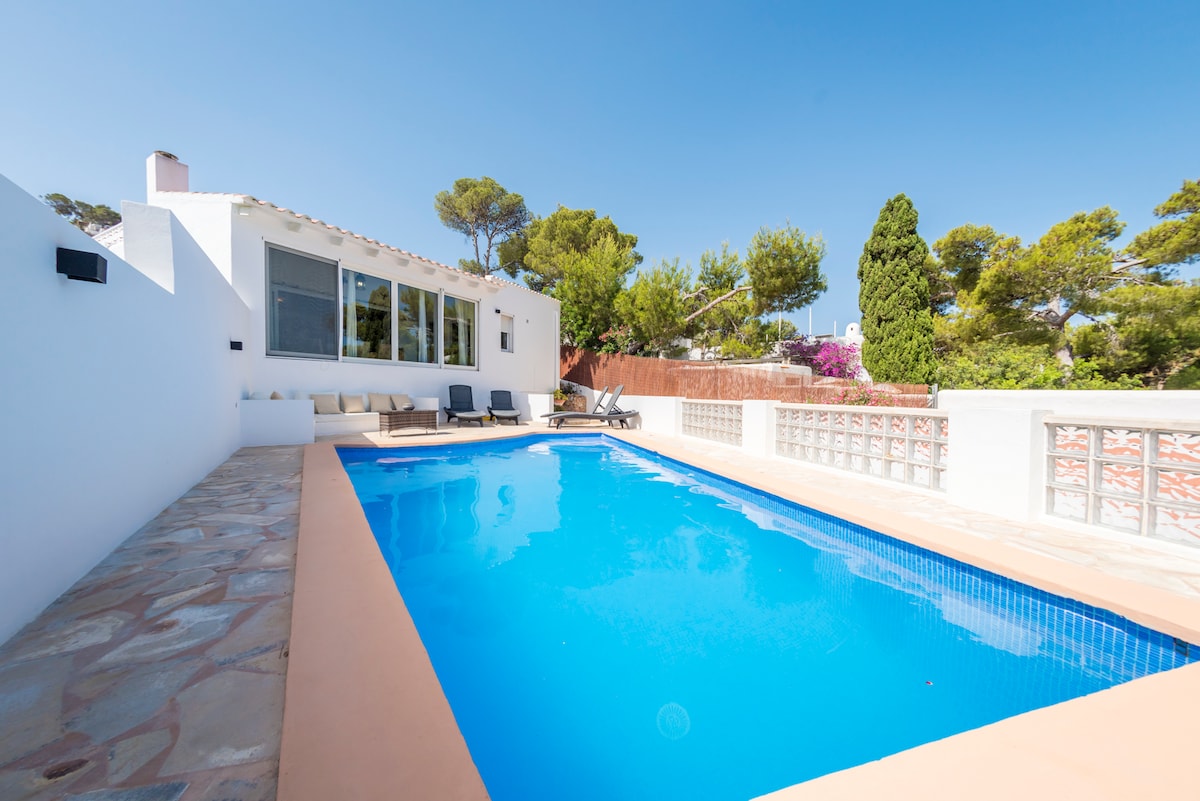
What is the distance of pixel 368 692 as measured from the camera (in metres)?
1.59

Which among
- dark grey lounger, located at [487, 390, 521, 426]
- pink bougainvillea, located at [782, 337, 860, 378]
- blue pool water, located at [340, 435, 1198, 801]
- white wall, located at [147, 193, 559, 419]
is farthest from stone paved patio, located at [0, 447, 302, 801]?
pink bougainvillea, located at [782, 337, 860, 378]

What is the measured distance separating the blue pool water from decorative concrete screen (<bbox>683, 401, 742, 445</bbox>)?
11.3 feet

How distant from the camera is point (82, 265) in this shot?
7.78 feet

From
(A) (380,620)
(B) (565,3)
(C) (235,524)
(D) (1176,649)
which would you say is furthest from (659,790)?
(B) (565,3)

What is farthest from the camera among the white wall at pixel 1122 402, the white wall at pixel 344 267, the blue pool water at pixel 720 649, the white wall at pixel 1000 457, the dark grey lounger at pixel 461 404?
the dark grey lounger at pixel 461 404

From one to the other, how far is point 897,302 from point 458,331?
14305 mm

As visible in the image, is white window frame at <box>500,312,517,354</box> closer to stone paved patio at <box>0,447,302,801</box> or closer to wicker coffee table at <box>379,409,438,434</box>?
wicker coffee table at <box>379,409,438,434</box>

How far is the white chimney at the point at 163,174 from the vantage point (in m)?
7.78

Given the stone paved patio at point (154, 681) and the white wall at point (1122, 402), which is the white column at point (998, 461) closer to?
the white wall at point (1122, 402)

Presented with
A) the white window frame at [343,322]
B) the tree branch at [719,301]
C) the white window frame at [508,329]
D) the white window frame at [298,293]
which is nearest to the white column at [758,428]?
the white window frame at [343,322]

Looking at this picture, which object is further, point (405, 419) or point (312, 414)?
point (405, 419)

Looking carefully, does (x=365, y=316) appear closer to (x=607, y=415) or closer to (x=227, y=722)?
(x=607, y=415)

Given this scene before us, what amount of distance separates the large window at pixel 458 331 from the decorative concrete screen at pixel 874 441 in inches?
354

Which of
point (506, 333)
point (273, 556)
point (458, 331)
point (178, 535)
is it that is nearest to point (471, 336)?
point (458, 331)
